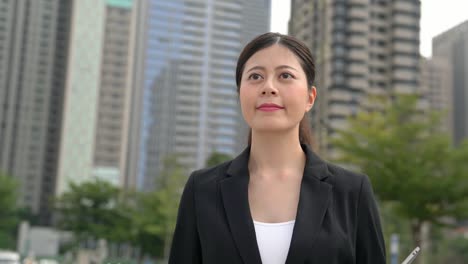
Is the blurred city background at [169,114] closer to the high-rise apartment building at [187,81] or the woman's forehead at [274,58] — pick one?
the high-rise apartment building at [187,81]

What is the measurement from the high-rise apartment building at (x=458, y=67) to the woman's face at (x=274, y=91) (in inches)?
4363

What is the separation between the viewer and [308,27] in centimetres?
6931

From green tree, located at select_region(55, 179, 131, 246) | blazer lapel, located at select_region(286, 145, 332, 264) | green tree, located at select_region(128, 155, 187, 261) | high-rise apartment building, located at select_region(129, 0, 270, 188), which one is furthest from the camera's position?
high-rise apartment building, located at select_region(129, 0, 270, 188)

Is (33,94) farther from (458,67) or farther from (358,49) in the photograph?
(458,67)

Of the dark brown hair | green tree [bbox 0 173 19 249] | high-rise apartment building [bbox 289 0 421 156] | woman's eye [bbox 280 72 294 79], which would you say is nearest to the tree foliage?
green tree [bbox 0 173 19 249]

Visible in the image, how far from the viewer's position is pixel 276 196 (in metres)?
1.98

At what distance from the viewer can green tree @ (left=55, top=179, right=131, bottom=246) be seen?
4847 centimetres

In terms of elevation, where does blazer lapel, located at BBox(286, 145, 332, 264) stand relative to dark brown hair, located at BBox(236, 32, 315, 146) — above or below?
below

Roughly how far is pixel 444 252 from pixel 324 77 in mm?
27510

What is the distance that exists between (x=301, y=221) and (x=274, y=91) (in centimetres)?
42

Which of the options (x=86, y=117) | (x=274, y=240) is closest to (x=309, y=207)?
(x=274, y=240)

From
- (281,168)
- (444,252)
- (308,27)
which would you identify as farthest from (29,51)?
(281,168)

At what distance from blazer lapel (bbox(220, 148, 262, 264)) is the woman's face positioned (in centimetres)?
16

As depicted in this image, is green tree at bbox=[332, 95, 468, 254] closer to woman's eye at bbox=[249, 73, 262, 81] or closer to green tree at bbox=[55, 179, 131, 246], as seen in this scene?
woman's eye at bbox=[249, 73, 262, 81]
